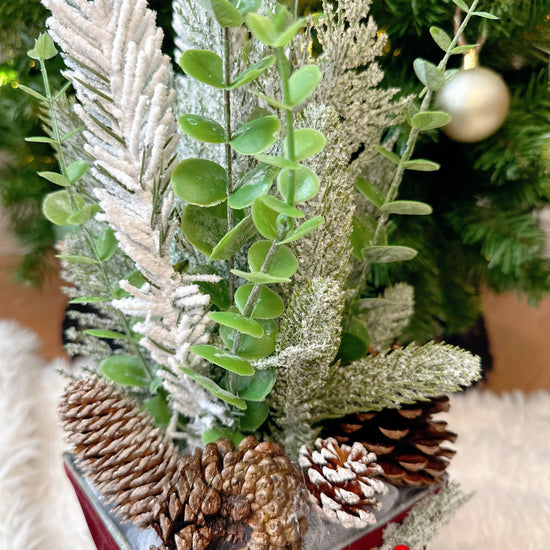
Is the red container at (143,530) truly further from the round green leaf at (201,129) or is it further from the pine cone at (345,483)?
the round green leaf at (201,129)

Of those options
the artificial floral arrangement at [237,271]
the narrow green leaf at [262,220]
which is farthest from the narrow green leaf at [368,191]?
the narrow green leaf at [262,220]

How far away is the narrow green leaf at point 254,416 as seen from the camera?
0.29 metres

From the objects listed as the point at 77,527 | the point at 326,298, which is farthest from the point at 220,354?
the point at 77,527

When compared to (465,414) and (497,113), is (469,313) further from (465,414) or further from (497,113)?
(497,113)

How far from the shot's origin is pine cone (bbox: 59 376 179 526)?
25 cm

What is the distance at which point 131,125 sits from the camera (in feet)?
0.68

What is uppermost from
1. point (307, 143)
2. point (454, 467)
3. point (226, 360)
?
point (307, 143)

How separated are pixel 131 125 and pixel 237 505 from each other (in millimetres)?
181

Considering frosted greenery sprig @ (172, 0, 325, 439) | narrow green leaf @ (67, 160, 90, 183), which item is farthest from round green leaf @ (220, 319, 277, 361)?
narrow green leaf @ (67, 160, 90, 183)

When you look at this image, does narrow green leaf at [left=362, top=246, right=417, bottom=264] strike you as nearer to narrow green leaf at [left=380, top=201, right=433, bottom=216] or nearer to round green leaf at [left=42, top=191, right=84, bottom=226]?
narrow green leaf at [left=380, top=201, right=433, bottom=216]

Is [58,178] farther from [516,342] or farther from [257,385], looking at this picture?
[516,342]

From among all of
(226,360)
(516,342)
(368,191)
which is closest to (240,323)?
(226,360)

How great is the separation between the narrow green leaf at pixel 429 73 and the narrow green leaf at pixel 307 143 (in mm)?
90

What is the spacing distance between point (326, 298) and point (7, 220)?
1.75 ft
